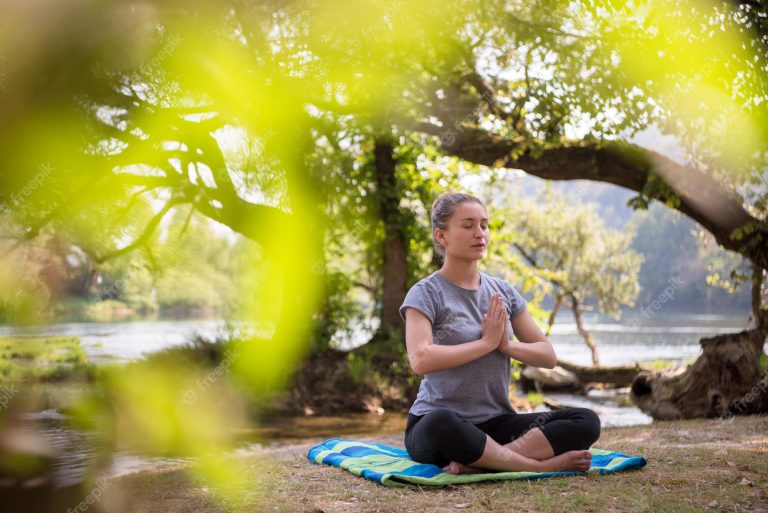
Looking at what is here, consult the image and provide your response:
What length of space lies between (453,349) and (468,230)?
782mm

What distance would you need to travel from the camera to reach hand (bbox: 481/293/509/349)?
4059 millimetres

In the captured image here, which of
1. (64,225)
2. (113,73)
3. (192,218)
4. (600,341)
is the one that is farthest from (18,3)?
(600,341)

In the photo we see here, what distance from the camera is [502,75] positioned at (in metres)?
12.0

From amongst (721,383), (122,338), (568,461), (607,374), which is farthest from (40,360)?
(568,461)

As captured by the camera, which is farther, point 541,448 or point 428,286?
point 428,286

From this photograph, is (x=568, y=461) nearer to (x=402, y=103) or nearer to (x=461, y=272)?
(x=461, y=272)

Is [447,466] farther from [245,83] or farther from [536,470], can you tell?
[245,83]

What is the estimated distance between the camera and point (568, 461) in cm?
423

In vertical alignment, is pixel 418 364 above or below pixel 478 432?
above

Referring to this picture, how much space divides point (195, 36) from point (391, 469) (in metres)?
8.97

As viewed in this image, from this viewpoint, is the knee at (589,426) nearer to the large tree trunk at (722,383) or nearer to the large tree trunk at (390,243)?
the large tree trunk at (722,383)

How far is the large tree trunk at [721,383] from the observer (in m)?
8.34

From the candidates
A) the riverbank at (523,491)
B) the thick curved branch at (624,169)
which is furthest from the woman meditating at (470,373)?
the thick curved branch at (624,169)

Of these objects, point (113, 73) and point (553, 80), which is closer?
point (553, 80)
